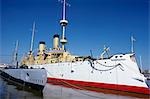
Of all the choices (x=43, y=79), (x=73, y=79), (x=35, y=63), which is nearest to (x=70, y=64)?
(x=73, y=79)

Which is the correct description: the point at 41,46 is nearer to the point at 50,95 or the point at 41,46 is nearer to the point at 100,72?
the point at 100,72

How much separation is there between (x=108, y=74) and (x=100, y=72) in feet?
3.29

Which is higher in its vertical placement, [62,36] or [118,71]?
[62,36]

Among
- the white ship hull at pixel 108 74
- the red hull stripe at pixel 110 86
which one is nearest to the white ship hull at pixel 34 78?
the red hull stripe at pixel 110 86

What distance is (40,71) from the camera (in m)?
18.4

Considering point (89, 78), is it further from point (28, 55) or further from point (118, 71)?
point (28, 55)

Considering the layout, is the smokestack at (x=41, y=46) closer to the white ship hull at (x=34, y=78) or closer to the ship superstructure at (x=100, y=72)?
the ship superstructure at (x=100, y=72)

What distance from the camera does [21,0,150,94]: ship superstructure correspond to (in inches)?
789

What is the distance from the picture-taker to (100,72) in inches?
885

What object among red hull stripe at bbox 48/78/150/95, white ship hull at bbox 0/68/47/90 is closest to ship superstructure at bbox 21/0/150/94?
red hull stripe at bbox 48/78/150/95

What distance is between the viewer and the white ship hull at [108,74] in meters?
19.8

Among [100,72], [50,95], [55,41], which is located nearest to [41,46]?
[55,41]

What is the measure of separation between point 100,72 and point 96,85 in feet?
4.70

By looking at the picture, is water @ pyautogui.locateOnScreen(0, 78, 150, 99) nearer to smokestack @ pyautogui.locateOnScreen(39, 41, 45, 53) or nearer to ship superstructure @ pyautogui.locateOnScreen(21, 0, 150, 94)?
ship superstructure @ pyautogui.locateOnScreen(21, 0, 150, 94)
